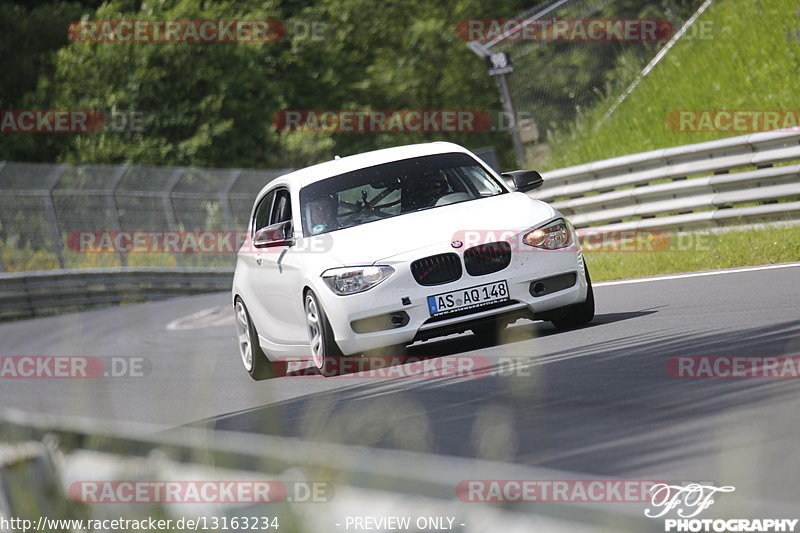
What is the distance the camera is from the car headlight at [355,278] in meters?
9.52

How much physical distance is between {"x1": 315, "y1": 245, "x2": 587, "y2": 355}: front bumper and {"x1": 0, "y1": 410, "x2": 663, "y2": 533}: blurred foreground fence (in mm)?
4450

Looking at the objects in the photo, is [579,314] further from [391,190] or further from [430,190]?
[391,190]

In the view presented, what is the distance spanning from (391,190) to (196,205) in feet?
62.3

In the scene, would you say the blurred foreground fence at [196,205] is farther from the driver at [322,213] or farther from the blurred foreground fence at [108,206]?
the driver at [322,213]

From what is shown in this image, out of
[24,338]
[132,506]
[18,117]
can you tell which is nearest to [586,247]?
[24,338]

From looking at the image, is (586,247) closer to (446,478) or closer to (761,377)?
(761,377)

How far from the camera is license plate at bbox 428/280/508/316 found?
9.54 m

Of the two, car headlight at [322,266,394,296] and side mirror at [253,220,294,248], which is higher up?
side mirror at [253,220,294,248]

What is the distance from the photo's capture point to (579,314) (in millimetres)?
10414

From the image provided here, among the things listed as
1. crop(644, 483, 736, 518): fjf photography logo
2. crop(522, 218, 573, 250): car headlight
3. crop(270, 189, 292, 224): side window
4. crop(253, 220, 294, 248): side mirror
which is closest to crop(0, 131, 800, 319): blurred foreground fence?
crop(522, 218, 573, 250): car headlight

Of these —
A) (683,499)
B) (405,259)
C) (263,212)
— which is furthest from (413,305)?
(683,499)

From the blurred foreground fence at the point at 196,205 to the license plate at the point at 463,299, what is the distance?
6.38 meters

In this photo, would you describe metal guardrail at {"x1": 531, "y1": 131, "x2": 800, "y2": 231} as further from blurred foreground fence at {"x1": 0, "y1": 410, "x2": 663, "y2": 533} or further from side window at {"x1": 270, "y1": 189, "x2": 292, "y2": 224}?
blurred foreground fence at {"x1": 0, "y1": 410, "x2": 663, "y2": 533}

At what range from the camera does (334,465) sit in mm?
3734
